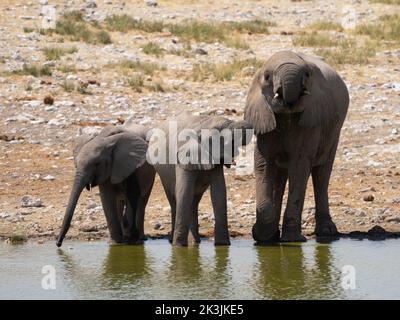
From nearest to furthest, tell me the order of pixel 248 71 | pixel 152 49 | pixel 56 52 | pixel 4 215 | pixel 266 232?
pixel 266 232 → pixel 4 215 → pixel 248 71 → pixel 56 52 → pixel 152 49

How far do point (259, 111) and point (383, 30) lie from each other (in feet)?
51.7

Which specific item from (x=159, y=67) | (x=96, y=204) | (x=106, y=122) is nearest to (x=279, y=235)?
(x=96, y=204)

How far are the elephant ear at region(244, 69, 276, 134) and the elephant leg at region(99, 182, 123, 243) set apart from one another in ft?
5.91

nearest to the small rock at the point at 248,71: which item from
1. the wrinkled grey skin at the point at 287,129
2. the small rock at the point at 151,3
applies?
the small rock at the point at 151,3

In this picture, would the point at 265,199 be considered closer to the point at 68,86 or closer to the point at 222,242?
the point at 222,242

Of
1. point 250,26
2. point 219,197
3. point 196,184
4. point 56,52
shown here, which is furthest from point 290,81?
point 250,26

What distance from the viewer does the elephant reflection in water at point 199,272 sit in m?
11.1

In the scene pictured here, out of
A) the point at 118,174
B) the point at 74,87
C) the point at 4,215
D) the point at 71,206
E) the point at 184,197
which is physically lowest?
the point at 4,215

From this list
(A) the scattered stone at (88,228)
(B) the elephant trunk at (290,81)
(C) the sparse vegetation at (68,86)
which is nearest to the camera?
(B) the elephant trunk at (290,81)

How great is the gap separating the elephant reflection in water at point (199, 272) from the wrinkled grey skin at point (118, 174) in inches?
36.7

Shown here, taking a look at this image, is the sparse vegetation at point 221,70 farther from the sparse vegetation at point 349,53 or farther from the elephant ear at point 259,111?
the elephant ear at point 259,111

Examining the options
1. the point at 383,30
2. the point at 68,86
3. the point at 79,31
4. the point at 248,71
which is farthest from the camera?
the point at 383,30

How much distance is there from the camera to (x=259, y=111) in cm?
1315

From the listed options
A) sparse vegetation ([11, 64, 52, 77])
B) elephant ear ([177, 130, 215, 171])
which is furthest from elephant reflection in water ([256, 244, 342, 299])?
sparse vegetation ([11, 64, 52, 77])
